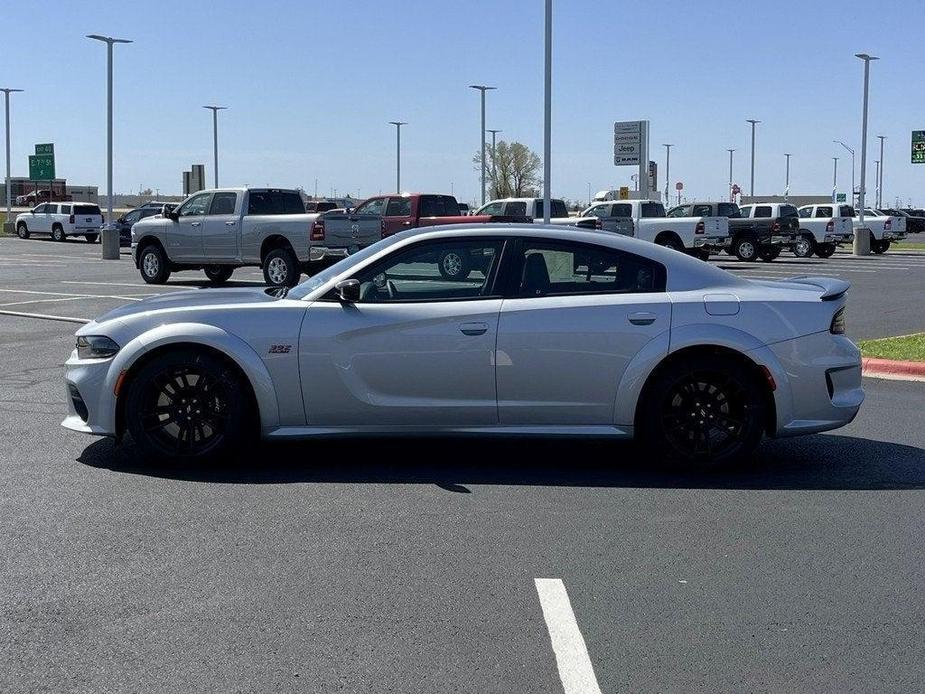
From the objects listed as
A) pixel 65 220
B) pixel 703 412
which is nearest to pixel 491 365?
pixel 703 412

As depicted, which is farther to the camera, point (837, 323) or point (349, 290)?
point (837, 323)

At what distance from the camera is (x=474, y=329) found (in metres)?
7.27

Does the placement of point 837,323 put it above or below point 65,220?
below

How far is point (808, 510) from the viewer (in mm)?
6590

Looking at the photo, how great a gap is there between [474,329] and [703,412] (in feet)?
4.91

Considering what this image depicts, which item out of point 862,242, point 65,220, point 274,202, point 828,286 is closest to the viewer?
point 828,286

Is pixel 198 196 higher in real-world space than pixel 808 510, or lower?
higher

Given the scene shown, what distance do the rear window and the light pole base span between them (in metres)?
27.1

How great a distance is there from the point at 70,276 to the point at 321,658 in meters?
24.4

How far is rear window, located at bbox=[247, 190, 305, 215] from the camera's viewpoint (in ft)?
81.6

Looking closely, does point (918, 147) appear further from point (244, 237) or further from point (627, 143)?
point (244, 237)

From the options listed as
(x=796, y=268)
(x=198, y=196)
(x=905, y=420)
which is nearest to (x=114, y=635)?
(x=905, y=420)

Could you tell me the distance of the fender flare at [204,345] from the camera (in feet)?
23.9

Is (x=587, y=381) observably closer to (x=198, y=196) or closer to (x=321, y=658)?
(x=321, y=658)
